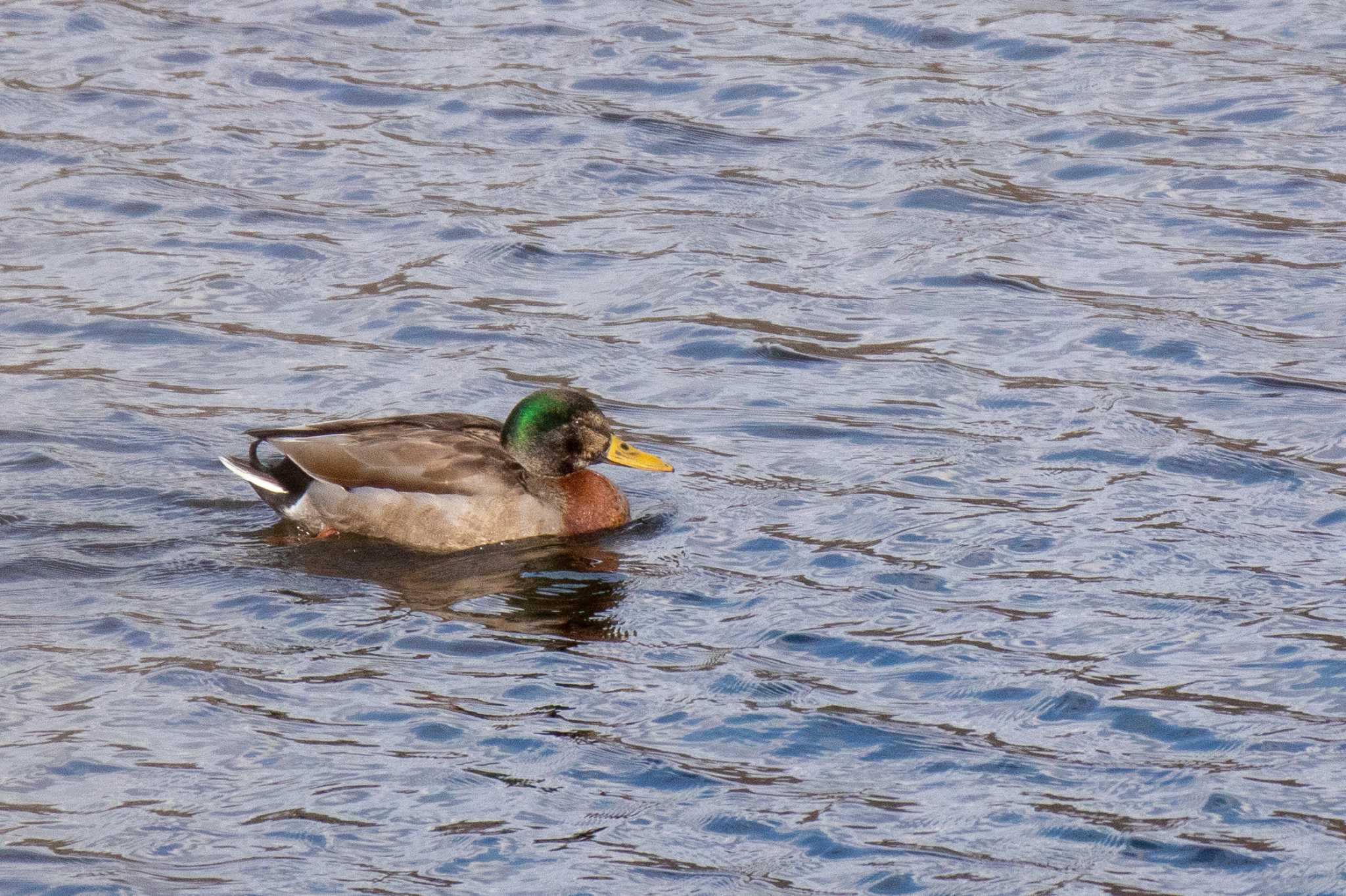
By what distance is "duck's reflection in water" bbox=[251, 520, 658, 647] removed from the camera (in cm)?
853

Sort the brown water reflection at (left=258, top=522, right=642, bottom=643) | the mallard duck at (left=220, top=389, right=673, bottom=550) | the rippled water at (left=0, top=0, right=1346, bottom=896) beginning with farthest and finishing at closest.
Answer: the mallard duck at (left=220, top=389, right=673, bottom=550) → the brown water reflection at (left=258, top=522, right=642, bottom=643) → the rippled water at (left=0, top=0, right=1346, bottom=896)

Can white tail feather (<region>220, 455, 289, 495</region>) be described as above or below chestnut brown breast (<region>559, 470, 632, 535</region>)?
above

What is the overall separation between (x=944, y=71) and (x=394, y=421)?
737 cm

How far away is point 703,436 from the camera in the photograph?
10.5 meters

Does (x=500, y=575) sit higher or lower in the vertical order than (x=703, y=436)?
lower

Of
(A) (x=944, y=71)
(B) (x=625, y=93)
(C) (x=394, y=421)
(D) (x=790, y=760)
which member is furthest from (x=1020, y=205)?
(D) (x=790, y=760)

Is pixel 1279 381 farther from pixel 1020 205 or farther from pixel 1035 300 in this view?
pixel 1020 205

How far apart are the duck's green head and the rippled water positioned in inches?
14.0

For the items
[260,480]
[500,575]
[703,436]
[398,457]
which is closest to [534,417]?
[398,457]

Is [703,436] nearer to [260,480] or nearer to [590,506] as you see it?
[590,506]

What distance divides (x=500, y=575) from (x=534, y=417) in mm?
928

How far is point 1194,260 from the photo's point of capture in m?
12.3

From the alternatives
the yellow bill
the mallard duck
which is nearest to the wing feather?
the mallard duck

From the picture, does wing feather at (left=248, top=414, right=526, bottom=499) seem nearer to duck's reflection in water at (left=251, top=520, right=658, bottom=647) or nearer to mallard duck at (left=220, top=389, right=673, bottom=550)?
mallard duck at (left=220, top=389, right=673, bottom=550)
